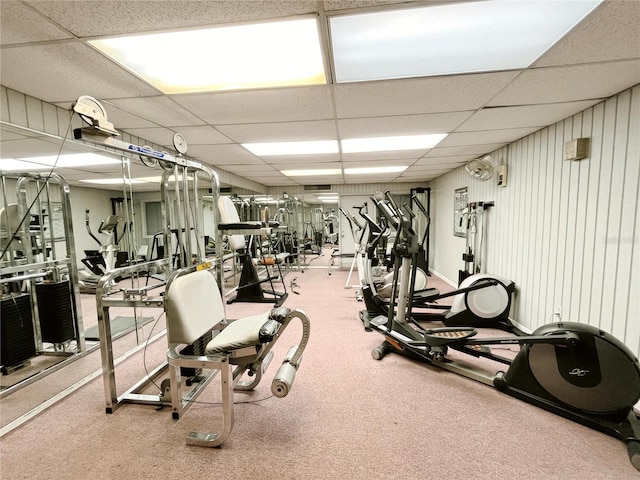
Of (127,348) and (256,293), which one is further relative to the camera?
(256,293)

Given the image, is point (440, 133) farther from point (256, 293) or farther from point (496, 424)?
point (256, 293)

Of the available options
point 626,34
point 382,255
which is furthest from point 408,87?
point 382,255

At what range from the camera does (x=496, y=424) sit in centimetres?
171

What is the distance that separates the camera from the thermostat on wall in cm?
221

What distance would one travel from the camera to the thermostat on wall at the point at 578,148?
2209 millimetres

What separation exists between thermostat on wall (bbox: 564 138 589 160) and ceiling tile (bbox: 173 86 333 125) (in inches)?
78.1

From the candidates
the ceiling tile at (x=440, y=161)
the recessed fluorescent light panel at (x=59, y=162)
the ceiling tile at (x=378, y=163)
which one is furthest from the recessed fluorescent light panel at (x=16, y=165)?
the ceiling tile at (x=440, y=161)

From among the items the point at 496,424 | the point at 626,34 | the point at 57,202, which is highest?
the point at 626,34

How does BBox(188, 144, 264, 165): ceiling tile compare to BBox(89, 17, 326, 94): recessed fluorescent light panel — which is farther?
BBox(188, 144, 264, 165): ceiling tile

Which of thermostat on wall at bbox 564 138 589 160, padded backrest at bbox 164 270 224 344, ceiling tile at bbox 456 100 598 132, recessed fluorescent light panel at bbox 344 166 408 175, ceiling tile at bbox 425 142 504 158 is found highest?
recessed fluorescent light panel at bbox 344 166 408 175

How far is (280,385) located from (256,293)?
9.88ft

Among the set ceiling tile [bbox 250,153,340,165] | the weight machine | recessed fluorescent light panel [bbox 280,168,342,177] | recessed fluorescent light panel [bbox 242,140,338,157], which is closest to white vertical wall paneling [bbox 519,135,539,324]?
recessed fluorescent light panel [bbox 242,140,338,157]

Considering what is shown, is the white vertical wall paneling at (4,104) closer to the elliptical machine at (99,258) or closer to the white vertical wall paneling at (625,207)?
the elliptical machine at (99,258)

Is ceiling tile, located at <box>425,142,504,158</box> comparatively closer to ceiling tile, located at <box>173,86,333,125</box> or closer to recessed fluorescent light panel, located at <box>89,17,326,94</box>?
ceiling tile, located at <box>173,86,333,125</box>
